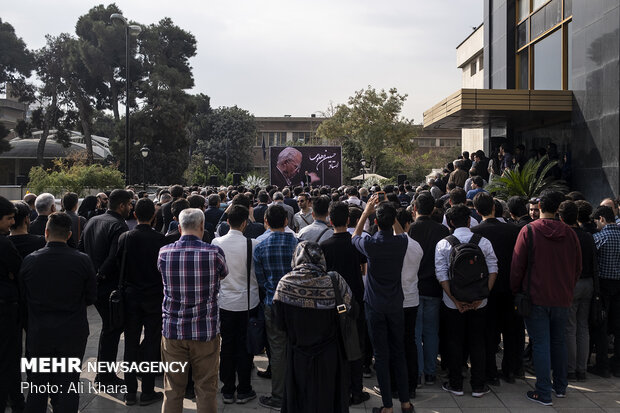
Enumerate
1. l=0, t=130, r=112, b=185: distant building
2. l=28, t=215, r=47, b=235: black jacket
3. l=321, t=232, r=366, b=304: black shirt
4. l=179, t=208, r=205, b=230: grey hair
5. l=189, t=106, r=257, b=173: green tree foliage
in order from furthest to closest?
l=189, t=106, r=257, b=173: green tree foliage
l=0, t=130, r=112, b=185: distant building
l=28, t=215, r=47, b=235: black jacket
l=321, t=232, r=366, b=304: black shirt
l=179, t=208, r=205, b=230: grey hair

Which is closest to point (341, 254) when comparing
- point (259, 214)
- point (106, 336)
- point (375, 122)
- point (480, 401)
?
point (480, 401)

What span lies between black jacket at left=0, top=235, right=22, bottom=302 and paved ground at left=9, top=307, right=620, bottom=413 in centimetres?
133

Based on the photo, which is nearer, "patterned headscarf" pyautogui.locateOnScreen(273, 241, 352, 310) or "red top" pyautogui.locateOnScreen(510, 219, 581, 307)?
"patterned headscarf" pyautogui.locateOnScreen(273, 241, 352, 310)

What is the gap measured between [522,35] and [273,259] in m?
15.4

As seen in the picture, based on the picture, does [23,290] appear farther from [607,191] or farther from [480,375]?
[607,191]

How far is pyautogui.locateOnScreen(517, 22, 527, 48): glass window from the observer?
56.1 ft

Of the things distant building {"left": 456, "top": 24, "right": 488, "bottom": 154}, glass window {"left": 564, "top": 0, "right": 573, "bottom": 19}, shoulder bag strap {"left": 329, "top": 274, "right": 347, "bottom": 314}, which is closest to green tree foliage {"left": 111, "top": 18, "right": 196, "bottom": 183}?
distant building {"left": 456, "top": 24, "right": 488, "bottom": 154}

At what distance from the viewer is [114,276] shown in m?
5.62

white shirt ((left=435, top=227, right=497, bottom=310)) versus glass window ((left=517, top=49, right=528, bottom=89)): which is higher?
glass window ((left=517, top=49, right=528, bottom=89))

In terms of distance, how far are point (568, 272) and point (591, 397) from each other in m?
1.33

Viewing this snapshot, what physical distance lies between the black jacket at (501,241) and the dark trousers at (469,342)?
0.48 metres

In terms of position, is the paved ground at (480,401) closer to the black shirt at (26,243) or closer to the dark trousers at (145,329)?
the dark trousers at (145,329)

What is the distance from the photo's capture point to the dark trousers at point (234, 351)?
17.4 feet

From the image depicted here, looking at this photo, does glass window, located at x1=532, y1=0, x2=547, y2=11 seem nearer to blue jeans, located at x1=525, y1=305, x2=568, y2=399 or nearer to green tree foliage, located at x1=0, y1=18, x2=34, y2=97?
blue jeans, located at x1=525, y1=305, x2=568, y2=399
